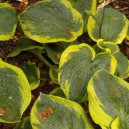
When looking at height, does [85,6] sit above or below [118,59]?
above

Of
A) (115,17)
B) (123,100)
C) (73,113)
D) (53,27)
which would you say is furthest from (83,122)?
(115,17)

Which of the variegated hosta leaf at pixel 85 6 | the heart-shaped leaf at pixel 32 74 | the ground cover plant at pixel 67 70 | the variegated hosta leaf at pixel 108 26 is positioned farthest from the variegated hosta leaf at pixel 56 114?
the variegated hosta leaf at pixel 85 6

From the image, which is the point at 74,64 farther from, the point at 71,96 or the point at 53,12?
the point at 53,12

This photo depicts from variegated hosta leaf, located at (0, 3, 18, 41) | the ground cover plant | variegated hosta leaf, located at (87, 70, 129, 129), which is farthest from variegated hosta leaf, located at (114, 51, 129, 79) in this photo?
variegated hosta leaf, located at (0, 3, 18, 41)

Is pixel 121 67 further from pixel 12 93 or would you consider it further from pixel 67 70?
pixel 12 93

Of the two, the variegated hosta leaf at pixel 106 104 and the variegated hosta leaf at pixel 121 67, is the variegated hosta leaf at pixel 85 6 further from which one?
the variegated hosta leaf at pixel 106 104

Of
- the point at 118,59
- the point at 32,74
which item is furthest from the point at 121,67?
the point at 32,74
